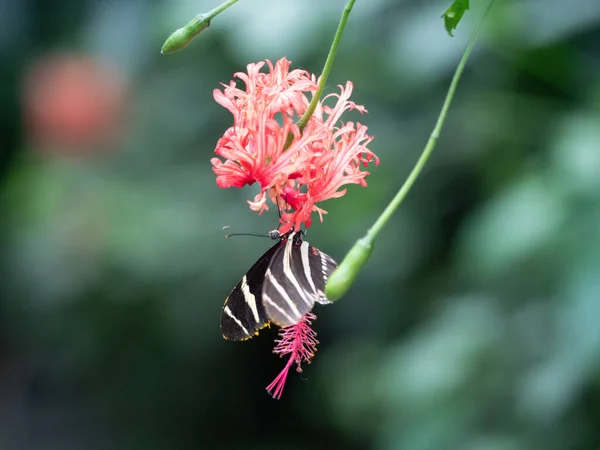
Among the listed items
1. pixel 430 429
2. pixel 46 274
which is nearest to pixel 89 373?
pixel 46 274

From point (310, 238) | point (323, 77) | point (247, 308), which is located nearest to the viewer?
point (323, 77)

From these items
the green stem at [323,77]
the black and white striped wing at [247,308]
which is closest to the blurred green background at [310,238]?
the black and white striped wing at [247,308]

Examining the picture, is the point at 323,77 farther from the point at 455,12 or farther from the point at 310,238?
the point at 310,238

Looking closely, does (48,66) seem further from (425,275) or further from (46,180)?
(425,275)

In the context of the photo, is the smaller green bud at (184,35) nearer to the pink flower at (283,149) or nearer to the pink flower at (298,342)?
the pink flower at (283,149)

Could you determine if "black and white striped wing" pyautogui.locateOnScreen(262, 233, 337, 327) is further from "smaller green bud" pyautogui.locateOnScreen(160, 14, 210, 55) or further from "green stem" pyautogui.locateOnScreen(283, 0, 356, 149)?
"smaller green bud" pyautogui.locateOnScreen(160, 14, 210, 55)

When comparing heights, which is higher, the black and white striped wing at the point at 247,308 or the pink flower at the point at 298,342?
the black and white striped wing at the point at 247,308

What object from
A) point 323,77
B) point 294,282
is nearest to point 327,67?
point 323,77
